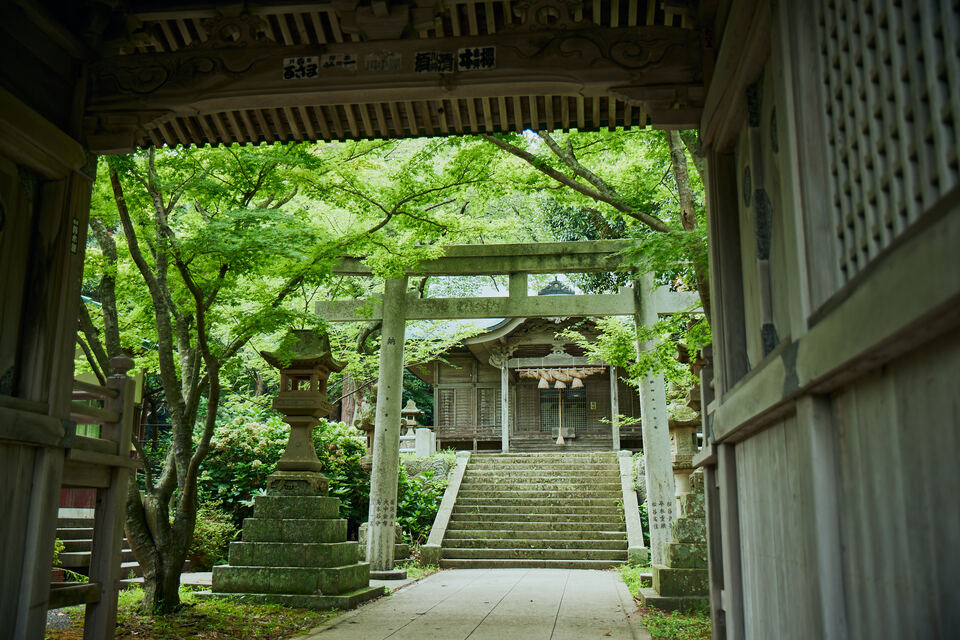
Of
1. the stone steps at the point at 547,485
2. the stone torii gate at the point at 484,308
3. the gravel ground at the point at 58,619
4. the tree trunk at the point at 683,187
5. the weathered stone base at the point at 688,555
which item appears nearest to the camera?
the gravel ground at the point at 58,619

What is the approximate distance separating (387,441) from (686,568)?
5909 millimetres

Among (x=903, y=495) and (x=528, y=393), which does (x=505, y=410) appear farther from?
(x=903, y=495)

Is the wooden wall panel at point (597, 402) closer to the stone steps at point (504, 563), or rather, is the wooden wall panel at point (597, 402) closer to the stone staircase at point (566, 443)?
the stone staircase at point (566, 443)

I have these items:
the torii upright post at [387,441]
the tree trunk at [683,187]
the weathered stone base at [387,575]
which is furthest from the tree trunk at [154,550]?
the tree trunk at [683,187]

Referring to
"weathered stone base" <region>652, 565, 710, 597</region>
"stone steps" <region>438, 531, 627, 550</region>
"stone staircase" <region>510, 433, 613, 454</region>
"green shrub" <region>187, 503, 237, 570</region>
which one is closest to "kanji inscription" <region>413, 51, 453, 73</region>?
"weathered stone base" <region>652, 565, 710, 597</region>

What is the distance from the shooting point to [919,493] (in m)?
2.13

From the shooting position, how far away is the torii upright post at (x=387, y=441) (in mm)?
12797

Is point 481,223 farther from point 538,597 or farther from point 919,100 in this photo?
point 919,100

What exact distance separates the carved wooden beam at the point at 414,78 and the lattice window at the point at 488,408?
19745mm

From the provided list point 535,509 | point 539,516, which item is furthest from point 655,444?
point 535,509

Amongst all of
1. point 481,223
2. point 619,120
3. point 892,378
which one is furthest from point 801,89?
point 481,223

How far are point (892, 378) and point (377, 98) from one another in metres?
3.93

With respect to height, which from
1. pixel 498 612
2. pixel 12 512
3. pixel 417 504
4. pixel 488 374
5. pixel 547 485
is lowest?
pixel 498 612

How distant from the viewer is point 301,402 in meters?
10.2
